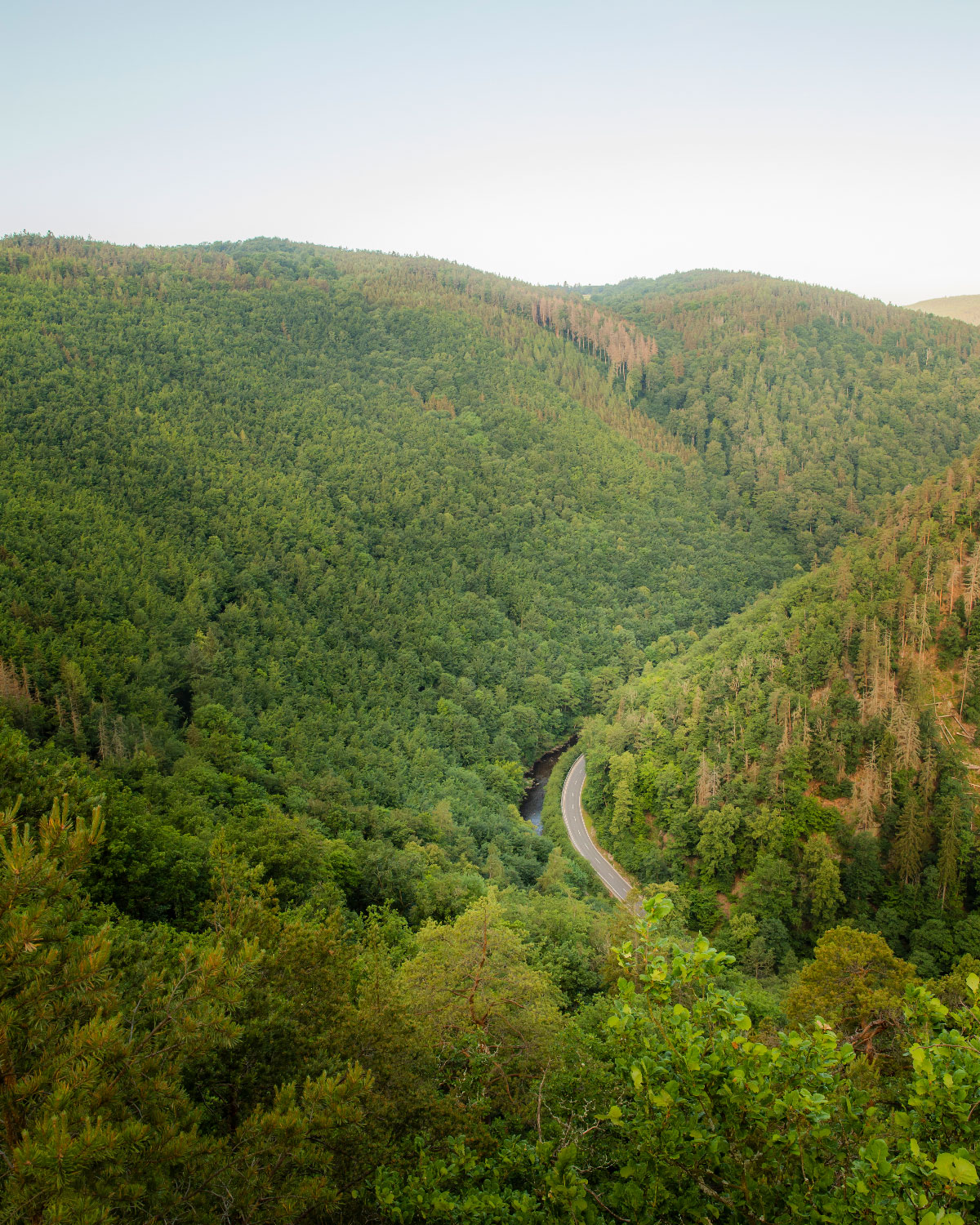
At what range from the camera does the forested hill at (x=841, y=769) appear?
159 ft

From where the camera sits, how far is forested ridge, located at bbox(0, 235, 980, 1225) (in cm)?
772

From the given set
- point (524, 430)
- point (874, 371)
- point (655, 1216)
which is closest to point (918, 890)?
point (655, 1216)

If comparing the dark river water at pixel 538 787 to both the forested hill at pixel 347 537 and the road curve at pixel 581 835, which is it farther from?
the road curve at pixel 581 835

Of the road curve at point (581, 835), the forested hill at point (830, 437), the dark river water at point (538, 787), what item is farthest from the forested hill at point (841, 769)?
the forested hill at point (830, 437)

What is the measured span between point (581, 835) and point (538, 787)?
16314 millimetres

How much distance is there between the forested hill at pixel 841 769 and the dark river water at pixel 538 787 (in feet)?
32.8

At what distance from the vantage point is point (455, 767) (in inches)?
3297

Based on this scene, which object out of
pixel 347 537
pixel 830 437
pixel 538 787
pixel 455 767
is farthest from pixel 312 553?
pixel 830 437

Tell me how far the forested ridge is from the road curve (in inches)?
80.6

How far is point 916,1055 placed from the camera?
629 centimetres

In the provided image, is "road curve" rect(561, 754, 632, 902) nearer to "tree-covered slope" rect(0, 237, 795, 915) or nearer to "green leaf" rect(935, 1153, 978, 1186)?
"tree-covered slope" rect(0, 237, 795, 915)

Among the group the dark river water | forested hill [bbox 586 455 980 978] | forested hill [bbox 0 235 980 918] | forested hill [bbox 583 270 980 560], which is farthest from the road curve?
forested hill [bbox 583 270 980 560]

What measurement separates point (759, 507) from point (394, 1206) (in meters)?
171

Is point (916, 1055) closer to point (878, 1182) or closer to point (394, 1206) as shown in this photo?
point (878, 1182)
